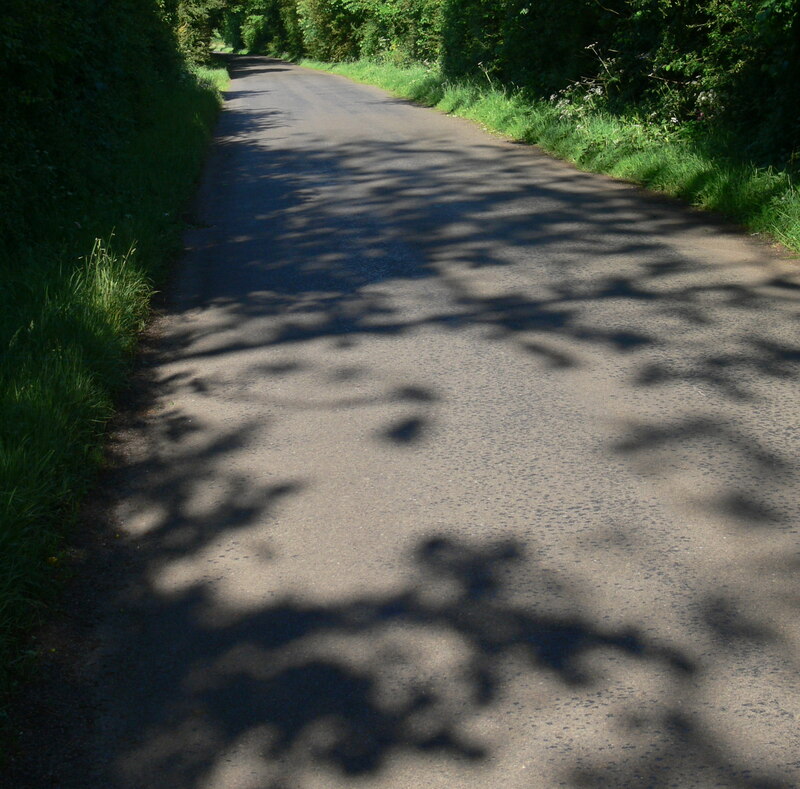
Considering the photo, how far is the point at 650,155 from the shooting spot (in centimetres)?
1259

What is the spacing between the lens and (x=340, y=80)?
41625 millimetres

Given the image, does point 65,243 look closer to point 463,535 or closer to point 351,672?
point 463,535

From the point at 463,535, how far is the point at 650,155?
9.58 m

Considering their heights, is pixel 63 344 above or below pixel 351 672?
above

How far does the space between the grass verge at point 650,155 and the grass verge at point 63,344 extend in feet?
17.9

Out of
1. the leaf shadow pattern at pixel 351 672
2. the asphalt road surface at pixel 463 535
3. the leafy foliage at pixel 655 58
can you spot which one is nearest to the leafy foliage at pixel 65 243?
the asphalt road surface at pixel 463 535

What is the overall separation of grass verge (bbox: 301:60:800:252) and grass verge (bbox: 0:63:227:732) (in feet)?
17.9

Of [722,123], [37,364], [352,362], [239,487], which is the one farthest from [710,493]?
[722,123]

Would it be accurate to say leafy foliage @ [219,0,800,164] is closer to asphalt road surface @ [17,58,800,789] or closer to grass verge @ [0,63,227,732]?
asphalt road surface @ [17,58,800,789]

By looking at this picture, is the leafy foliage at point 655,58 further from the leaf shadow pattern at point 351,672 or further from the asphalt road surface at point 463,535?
the leaf shadow pattern at point 351,672

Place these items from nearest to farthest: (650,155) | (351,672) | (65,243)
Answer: (351,672)
(65,243)
(650,155)

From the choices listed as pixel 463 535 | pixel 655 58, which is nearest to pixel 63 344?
pixel 463 535

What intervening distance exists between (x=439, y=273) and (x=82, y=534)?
184 inches

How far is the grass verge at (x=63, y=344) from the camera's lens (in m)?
3.95
